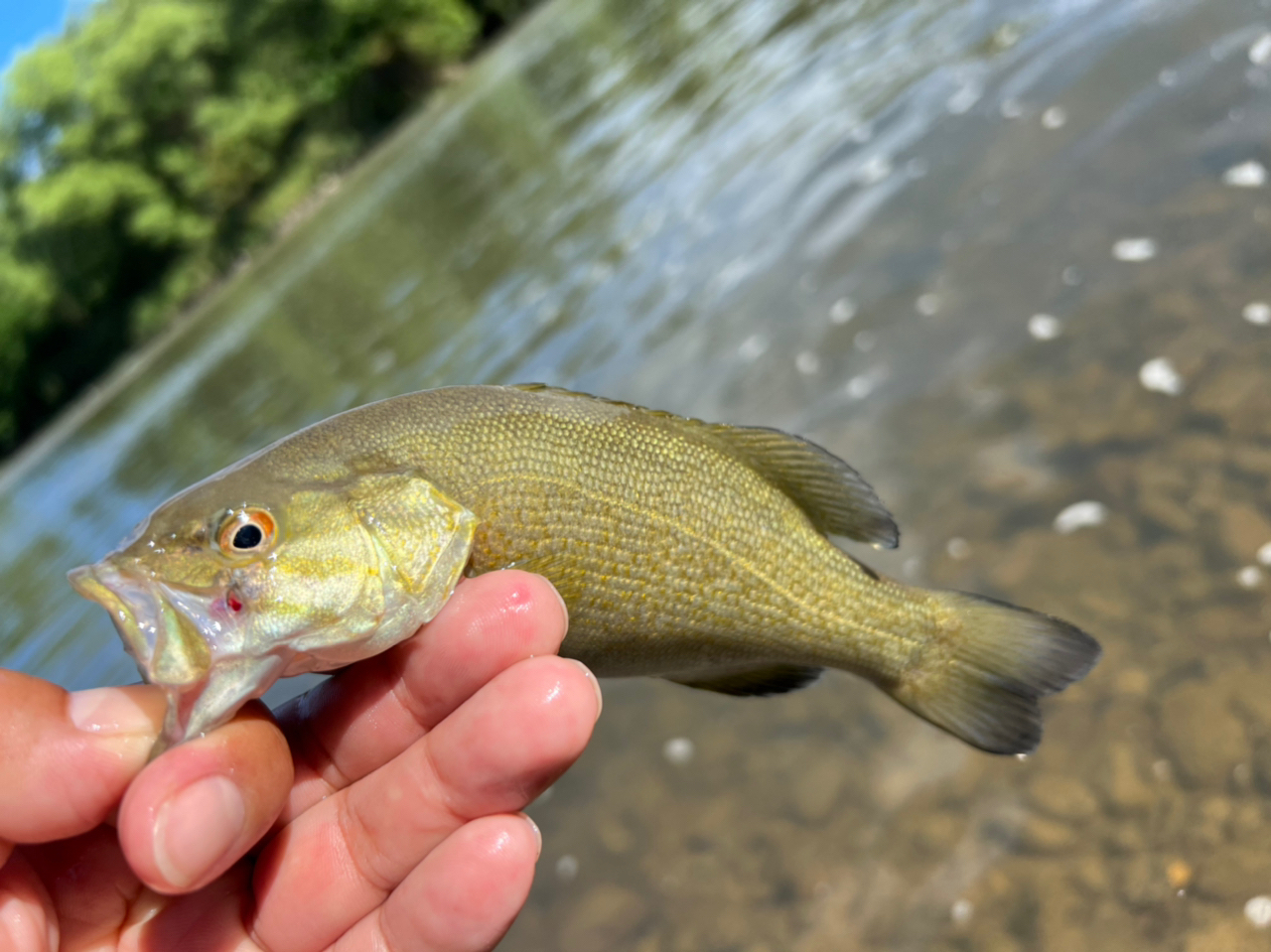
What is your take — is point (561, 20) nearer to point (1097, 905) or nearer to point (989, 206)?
point (989, 206)

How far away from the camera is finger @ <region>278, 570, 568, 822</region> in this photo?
1824 millimetres

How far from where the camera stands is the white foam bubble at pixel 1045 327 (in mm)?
4777

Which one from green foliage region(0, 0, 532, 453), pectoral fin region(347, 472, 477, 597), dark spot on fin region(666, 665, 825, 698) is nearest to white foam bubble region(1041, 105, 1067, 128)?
dark spot on fin region(666, 665, 825, 698)

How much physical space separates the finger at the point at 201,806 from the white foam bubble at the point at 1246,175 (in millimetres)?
5220

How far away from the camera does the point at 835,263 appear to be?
6.79 meters

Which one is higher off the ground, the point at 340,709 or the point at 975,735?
the point at 340,709

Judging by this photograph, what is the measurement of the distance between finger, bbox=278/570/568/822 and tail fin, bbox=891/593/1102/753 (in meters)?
1.09

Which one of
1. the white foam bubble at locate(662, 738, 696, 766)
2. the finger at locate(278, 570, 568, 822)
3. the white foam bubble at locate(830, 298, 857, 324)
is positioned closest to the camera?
the finger at locate(278, 570, 568, 822)

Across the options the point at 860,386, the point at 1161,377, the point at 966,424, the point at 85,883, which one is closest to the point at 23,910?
the point at 85,883

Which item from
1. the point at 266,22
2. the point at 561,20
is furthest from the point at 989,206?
the point at 266,22

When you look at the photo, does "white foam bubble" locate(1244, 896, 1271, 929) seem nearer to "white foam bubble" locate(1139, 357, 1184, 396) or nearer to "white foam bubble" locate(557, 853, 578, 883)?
"white foam bubble" locate(1139, 357, 1184, 396)

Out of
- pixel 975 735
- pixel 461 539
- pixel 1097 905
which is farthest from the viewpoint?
pixel 1097 905

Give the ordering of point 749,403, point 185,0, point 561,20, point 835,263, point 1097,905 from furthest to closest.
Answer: point 185,0 < point 561,20 < point 835,263 < point 749,403 < point 1097,905

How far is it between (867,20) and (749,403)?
854 cm
